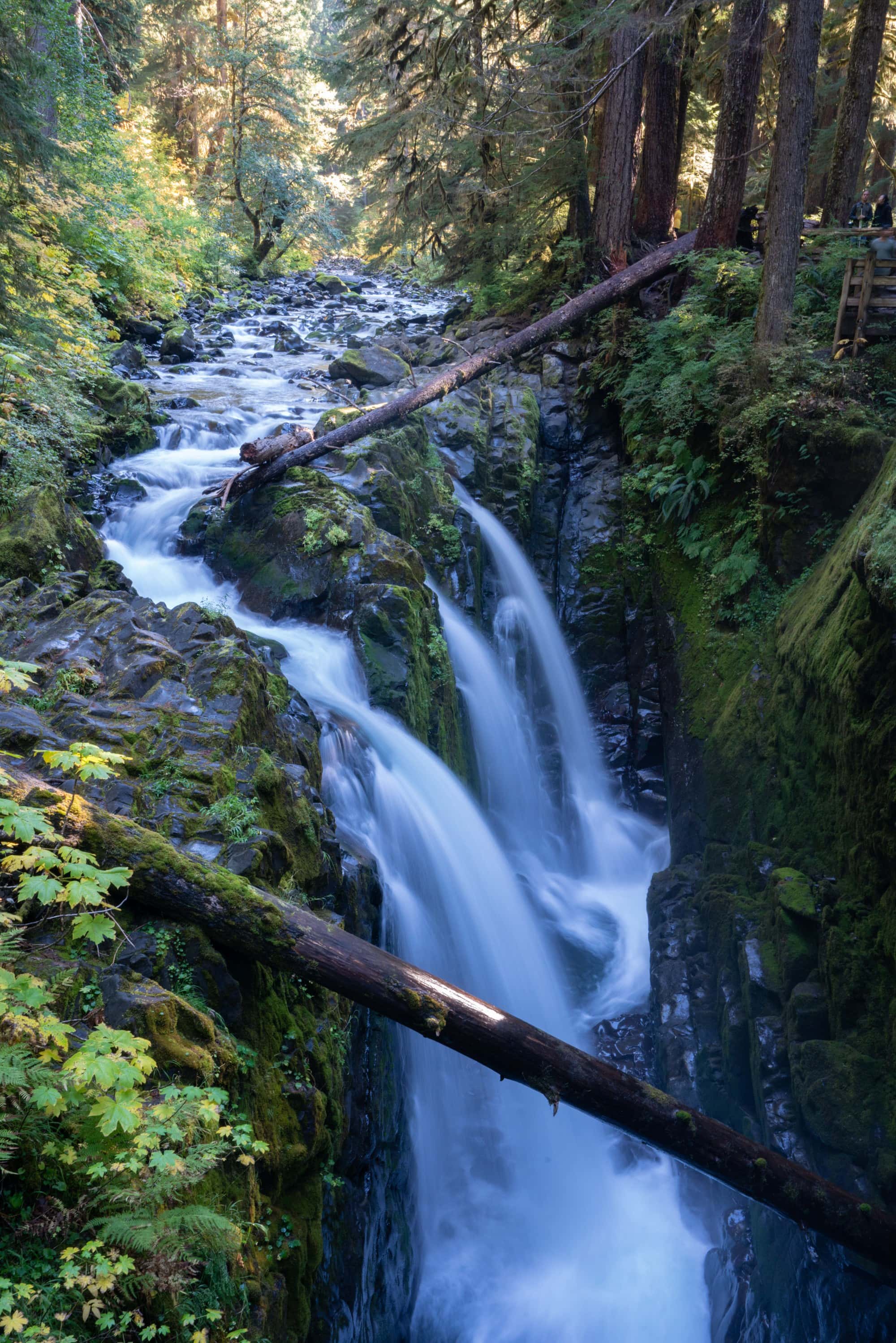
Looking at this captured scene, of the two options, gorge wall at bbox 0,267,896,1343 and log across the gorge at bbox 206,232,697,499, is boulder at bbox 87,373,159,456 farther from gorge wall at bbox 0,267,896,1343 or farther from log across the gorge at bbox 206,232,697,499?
log across the gorge at bbox 206,232,697,499

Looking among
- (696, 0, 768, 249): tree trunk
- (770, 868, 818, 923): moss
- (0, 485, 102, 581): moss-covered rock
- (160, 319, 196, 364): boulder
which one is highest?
(696, 0, 768, 249): tree trunk

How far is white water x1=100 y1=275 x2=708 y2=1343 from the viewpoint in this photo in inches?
234

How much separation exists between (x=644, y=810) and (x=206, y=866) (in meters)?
8.06

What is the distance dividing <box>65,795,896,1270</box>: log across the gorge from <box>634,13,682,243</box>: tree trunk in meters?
15.1

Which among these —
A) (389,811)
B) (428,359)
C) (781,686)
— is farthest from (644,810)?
(428,359)

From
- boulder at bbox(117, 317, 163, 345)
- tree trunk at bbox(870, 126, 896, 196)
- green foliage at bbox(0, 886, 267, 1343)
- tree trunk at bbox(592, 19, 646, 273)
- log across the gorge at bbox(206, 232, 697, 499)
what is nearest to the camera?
green foliage at bbox(0, 886, 267, 1343)

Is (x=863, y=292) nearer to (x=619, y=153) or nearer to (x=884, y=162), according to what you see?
(x=619, y=153)

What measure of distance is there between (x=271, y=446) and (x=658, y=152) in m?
10.5

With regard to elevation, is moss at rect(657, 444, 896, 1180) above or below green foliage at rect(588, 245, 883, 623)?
below

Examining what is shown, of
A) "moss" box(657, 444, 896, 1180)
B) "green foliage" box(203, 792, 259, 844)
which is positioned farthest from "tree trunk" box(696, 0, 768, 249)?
"green foliage" box(203, 792, 259, 844)

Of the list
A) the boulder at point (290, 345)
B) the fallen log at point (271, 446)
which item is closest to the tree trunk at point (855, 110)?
the fallen log at point (271, 446)

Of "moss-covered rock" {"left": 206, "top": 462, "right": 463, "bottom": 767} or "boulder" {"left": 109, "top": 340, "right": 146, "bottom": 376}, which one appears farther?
"boulder" {"left": 109, "top": 340, "right": 146, "bottom": 376}

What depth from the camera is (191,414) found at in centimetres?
1242

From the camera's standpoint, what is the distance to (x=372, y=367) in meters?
14.9
